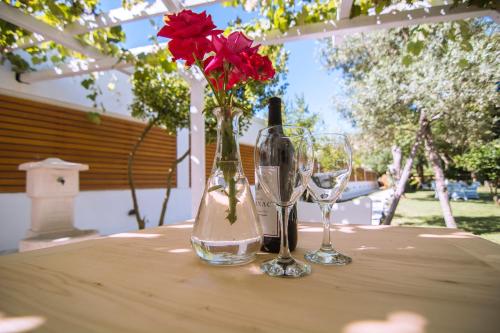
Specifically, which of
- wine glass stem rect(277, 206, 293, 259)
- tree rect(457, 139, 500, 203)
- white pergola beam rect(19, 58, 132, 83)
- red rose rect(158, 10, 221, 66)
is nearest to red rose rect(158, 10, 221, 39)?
red rose rect(158, 10, 221, 66)

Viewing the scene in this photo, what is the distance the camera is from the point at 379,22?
210cm

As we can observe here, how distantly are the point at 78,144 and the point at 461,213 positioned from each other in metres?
5.61

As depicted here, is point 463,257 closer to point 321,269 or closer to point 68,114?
point 321,269

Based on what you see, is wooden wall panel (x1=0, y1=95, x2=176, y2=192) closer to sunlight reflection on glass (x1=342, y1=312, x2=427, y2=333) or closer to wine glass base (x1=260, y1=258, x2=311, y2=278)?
wine glass base (x1=260, y1=258, x2=311, y2=278)

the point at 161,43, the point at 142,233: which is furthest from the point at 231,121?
the point at 161,43

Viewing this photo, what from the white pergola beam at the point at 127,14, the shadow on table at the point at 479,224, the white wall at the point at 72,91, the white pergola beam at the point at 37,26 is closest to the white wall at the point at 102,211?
the white wall at the point at 72,91

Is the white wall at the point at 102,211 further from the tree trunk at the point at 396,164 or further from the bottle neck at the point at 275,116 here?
the tree trunk at the point at 396,164

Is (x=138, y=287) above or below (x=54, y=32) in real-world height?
below

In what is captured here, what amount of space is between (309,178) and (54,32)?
2.90 m

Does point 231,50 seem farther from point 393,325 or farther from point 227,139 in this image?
point 393,325

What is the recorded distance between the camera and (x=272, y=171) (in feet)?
1.73

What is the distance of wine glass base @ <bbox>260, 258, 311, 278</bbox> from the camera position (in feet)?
1.60

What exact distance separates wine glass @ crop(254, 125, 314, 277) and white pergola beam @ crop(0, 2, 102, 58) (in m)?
2.74

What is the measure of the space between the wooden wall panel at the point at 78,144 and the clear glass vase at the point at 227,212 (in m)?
3.90
